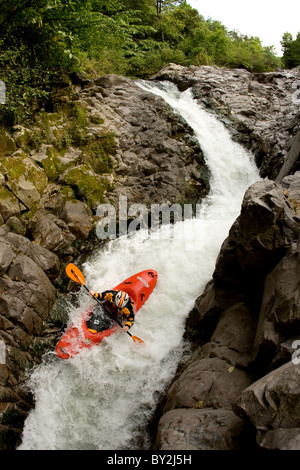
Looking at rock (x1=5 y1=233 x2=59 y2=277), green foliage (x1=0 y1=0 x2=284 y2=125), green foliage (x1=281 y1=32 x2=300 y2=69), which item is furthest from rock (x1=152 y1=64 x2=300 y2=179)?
rock (x1=5 y1=233 x2=59 y2=277)

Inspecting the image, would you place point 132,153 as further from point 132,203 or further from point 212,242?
point 212,242

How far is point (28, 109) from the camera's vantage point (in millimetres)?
6875

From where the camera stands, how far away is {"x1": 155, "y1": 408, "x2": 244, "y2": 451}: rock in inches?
103

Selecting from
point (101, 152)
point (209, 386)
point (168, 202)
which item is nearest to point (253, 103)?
point (168, 202)

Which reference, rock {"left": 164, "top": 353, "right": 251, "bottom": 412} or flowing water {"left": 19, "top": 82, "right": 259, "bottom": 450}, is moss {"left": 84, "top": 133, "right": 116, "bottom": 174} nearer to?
flowing water {"left": 19, "top": 82, "right": 259, "bottom": 450}

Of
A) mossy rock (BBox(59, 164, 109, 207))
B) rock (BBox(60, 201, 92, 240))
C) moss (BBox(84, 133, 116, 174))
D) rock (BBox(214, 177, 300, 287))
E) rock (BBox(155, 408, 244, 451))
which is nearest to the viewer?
rock (BBox(155, 408, 244, 451))

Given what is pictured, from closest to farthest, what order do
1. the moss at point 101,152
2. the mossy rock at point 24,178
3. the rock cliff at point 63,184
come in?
→ the rock cliff at point 63,184, the mossy rock at point 24,178, the moss at point 101,152

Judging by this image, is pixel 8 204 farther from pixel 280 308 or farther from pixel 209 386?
pixel 280 308

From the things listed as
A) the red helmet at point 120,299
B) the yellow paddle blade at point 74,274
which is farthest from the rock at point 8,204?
the red helmet at point 120,299

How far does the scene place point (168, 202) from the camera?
8.23 metres

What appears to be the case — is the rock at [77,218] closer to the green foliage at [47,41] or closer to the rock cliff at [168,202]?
the rock cliff at [168,202]

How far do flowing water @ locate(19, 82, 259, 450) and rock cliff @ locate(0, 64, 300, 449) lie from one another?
350mm

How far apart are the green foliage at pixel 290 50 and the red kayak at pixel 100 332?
56.5 ft

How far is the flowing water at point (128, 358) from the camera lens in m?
4.14
